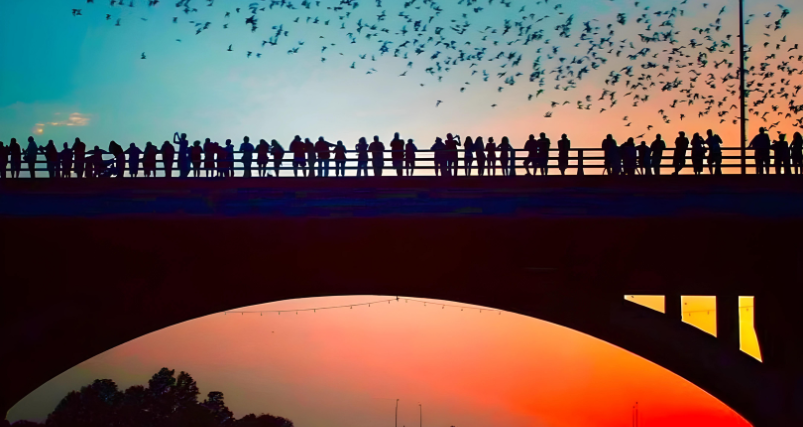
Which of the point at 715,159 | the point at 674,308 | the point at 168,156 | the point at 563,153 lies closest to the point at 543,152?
the point at 563,153

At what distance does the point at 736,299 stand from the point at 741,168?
5.28 meters

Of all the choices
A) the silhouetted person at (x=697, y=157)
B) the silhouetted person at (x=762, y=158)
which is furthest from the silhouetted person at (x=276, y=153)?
the silhouetted person at (x=762, y=158)

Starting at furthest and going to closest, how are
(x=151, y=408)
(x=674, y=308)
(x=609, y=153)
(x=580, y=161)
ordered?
(x=151, y=408)
(x=674, y=308)
(x=609, y=153)
(x=580, y=161)

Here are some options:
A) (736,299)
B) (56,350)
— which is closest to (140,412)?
(56,350)

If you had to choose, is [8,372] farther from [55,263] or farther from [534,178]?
[534,178]

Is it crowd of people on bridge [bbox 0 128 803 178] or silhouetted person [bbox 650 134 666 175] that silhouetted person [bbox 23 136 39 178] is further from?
silhouetted person [bbox 650 134 666 175]

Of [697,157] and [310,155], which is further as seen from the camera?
[310,155]

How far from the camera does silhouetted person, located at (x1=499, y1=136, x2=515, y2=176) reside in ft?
74.9

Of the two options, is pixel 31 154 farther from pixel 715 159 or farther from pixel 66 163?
pixel 715 159

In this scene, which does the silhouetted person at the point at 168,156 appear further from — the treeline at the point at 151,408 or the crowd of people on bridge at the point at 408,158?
the treeline at the point at 151,408

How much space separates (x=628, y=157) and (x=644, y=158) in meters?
0.42

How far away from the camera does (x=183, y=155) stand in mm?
24453

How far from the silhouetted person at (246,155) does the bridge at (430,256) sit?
1.07m

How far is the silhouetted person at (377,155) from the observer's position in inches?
908
